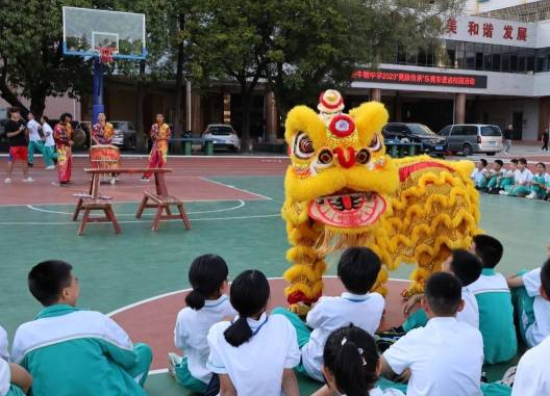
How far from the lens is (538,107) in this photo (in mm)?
43938

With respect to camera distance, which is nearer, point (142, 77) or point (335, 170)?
point (335, 170)

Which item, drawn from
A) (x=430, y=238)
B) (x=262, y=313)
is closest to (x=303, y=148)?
(x=430, y=238)

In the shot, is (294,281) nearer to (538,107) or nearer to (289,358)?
(289,358)

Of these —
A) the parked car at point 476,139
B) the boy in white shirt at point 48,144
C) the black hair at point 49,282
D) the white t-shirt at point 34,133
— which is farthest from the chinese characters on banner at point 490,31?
the black hair at point 49,282

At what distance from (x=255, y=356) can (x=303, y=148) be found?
2.11 metres

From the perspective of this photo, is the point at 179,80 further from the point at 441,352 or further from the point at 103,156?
the point at 441,352

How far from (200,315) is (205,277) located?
0.98 feet

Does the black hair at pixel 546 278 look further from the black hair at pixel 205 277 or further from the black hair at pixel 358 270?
the black hair at pixel 205 277

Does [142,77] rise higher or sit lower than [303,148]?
higher

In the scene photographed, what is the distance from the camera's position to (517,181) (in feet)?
49.0

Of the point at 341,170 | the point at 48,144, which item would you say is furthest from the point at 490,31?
the point at 341,170

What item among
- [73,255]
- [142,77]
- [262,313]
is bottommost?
[73,255]

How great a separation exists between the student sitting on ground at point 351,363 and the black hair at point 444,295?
785 millimetres

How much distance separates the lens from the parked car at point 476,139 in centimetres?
2948
